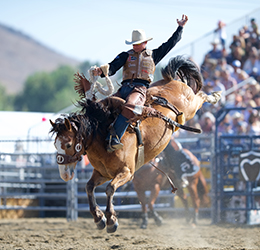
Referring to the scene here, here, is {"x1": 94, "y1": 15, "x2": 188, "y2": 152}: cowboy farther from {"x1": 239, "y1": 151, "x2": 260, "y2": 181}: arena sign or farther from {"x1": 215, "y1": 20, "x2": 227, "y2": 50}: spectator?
{"x1": 215, "y1": 20, "x2": 227, "y2": 50}: spectator

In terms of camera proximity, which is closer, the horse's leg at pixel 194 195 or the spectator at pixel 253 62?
the horse's leg at pixel 194 195

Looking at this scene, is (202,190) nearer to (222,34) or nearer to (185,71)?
(185,71)

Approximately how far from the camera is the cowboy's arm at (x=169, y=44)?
5.30m

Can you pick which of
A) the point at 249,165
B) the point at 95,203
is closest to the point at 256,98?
the point at 249,165

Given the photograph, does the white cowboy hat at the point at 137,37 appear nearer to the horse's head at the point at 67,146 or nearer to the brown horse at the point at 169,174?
the horse's head at the point at 67,146

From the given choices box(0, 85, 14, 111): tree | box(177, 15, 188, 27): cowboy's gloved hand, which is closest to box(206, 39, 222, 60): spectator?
box(177, 15, 188, 27): cowboy's gloved hand

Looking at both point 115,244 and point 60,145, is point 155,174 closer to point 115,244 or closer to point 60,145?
point 115,244

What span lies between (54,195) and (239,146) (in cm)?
414

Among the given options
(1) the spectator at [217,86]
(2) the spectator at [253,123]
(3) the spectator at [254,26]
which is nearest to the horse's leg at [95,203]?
(2) the spectator at [253,123]

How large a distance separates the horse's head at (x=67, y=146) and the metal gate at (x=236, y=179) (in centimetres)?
415

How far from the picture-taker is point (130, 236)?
6.79m

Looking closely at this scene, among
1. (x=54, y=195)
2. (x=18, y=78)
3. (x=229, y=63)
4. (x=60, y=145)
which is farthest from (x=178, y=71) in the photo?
(x=18, y=78)

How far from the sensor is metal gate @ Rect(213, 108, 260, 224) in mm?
7891

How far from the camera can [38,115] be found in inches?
502
